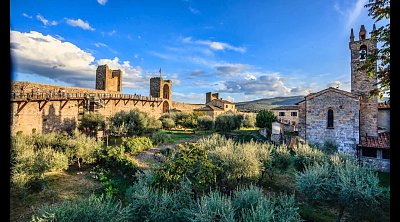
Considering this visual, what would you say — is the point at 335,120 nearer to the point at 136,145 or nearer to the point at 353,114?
A: the point at 353,114

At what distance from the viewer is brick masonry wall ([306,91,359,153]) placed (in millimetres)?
15312

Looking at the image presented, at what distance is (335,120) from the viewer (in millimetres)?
16109

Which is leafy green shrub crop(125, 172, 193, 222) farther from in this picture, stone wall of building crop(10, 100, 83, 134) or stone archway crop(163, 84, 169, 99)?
stone archway crop(163, 84, 169, 99)

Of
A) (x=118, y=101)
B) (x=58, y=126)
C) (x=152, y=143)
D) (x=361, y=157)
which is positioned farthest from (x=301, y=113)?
(x=58, y=126)

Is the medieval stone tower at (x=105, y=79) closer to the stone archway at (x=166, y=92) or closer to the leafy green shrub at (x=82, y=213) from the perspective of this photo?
the stone archway at (x=166, y=92)

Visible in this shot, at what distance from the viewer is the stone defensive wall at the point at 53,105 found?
13.3 meters

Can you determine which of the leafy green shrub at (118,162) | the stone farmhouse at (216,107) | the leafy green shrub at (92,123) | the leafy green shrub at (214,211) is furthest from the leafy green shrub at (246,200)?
the stone farmhouse at (216,107)

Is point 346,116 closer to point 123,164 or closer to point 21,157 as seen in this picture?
point 123,164

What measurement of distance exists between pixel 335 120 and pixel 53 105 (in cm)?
2119

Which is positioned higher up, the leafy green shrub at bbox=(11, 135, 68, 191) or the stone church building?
the stone church building

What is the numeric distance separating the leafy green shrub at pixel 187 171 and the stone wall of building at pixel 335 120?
1356cm

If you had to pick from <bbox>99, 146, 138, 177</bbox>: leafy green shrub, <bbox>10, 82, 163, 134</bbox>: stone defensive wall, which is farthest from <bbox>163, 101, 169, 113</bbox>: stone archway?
<bbox>99, 146, 138, 177</bbox>: leafy green shrub

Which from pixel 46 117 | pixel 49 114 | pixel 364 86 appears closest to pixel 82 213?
pixel 46 117
